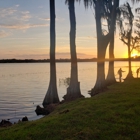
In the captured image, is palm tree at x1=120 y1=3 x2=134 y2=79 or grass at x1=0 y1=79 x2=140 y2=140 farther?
palm tree at x1=120 y1=3 x2=134 y2=79

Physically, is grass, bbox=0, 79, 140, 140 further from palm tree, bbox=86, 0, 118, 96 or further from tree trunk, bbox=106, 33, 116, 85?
tree trunk, bbox=106, 33, 116, 85

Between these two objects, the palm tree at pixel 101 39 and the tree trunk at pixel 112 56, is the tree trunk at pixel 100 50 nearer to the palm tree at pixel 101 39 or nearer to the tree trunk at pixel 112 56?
the palm tree at pixel 101 39

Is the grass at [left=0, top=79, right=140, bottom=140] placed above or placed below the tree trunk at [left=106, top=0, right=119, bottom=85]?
below

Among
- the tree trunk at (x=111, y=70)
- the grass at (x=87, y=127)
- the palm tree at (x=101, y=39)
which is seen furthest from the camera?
the tree trunk at (x=111, y=70)

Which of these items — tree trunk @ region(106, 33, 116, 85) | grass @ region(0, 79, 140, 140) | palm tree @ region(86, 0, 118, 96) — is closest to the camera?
grass @ region(0, 79, 140, 140)

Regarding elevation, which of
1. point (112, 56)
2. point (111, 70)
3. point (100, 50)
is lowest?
point (111, 70)

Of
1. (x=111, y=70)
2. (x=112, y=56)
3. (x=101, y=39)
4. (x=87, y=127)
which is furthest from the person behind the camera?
(x=112, y=56)

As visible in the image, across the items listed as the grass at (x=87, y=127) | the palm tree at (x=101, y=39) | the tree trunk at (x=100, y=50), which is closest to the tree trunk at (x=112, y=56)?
the palm tree at (x=101, y=39)

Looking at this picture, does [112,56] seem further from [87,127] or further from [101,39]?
[87,127]

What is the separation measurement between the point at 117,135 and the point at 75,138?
1.36 meters

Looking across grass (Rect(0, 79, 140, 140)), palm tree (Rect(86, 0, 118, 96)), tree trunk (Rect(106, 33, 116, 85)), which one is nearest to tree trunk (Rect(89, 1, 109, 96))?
palm tree (Rect(86, 0, 118, 96))

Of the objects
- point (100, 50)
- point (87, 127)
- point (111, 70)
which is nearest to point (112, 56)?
point (111, 70)

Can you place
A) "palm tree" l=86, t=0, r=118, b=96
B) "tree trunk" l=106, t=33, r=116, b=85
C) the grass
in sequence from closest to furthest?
the grass
"palm tree" l=86, t=0, r=118, b=96
"tree trunk" l=106, t=33, r=116, b=85

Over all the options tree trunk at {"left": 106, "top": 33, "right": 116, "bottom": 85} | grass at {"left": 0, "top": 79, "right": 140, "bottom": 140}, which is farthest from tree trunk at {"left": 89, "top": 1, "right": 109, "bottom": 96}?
grass at {"left": 0, "top": 79, "right": 140, "bottom": 140}
